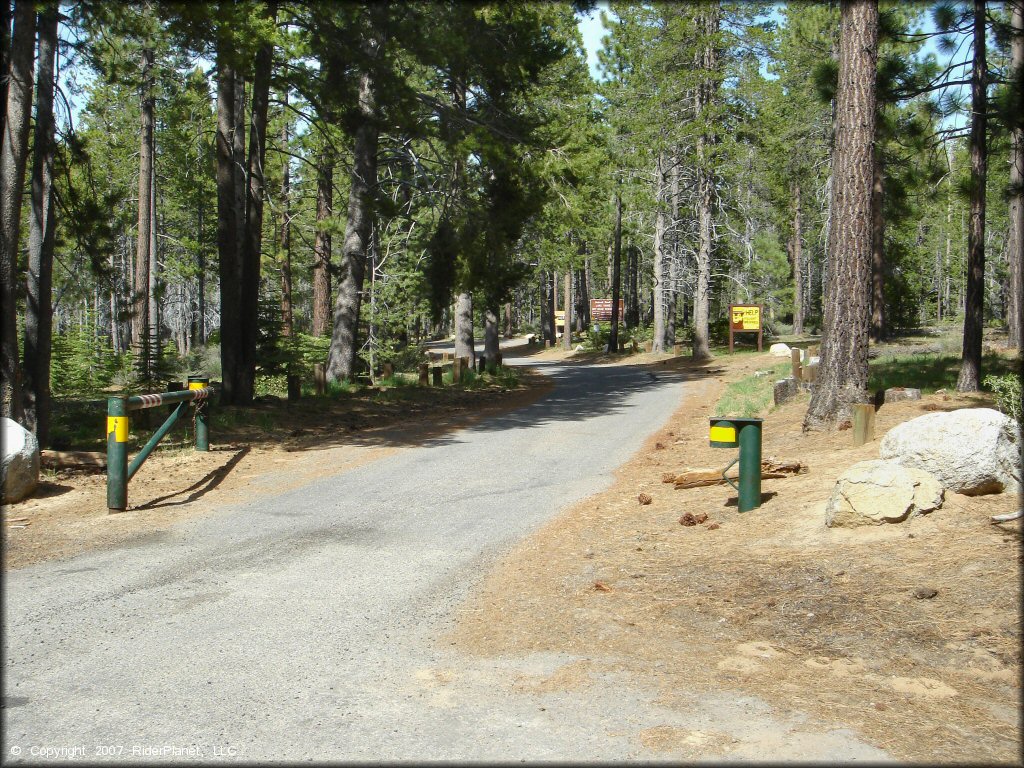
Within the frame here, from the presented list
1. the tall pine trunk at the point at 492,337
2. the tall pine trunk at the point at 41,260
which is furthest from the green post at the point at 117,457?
the tall pine trunk at the point at 492,337

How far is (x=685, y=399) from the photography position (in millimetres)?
20609

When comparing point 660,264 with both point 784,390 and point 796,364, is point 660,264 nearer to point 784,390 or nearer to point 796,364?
point 796,364

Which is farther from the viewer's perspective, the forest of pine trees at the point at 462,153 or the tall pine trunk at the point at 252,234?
the tall pine trunk at the point at 252,234

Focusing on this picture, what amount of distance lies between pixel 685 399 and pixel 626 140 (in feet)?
63.7

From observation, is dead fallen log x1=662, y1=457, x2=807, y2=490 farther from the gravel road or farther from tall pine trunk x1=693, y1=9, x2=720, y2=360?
tall pine trunk x1=693, y1=9, x2=720, y2=360

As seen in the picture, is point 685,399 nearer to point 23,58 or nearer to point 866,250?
point 866,250

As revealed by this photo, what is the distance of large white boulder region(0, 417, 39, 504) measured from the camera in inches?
349

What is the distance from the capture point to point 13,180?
35.9 ft

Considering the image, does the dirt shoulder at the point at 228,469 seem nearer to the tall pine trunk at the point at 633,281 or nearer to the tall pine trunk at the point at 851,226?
the tall pine trunk at the point at 851,226

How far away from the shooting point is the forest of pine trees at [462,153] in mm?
11758

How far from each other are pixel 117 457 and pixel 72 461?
101 inches

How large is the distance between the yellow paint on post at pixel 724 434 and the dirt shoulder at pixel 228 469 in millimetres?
4820

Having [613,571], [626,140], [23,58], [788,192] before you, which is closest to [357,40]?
[23,58]

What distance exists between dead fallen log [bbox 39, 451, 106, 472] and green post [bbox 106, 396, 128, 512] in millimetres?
2242
